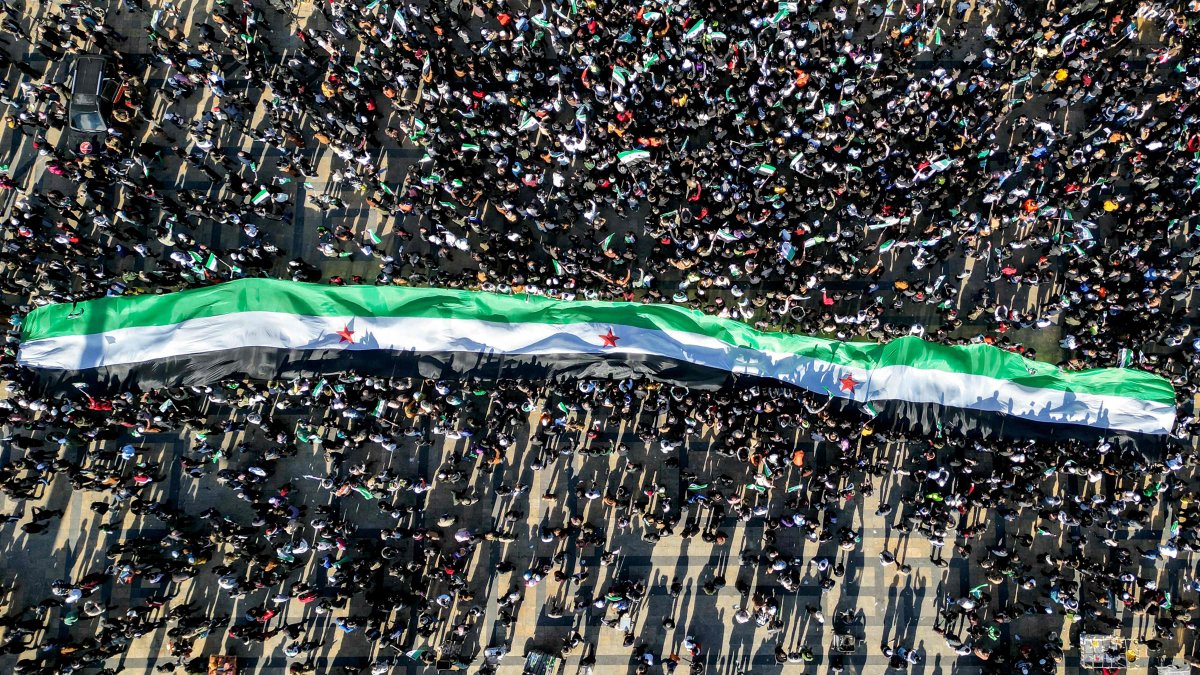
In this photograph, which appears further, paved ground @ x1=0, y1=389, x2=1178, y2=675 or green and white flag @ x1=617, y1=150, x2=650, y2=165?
paved ground @ x1=0, y1=389, x2=1178, y2=675

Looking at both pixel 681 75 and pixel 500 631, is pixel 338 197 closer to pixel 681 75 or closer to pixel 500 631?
pixel 681 75

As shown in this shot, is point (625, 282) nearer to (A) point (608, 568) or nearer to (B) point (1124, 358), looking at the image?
(A) point (608, 568)

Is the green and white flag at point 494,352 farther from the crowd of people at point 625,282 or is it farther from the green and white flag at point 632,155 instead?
the green and white flag at point 632,155

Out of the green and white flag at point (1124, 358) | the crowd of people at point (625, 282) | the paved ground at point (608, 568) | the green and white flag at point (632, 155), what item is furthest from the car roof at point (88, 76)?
the green and white flag at point (1124, 358)

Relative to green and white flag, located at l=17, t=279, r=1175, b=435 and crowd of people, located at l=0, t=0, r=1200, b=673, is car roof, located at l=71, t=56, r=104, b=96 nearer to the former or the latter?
crowd of people, located at l=0, t=0, r=1200, b=673

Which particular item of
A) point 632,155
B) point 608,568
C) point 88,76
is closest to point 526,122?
point 632,155

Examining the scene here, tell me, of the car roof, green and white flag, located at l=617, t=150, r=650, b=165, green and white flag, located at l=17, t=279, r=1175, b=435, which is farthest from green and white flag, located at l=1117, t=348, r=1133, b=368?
the car roof
